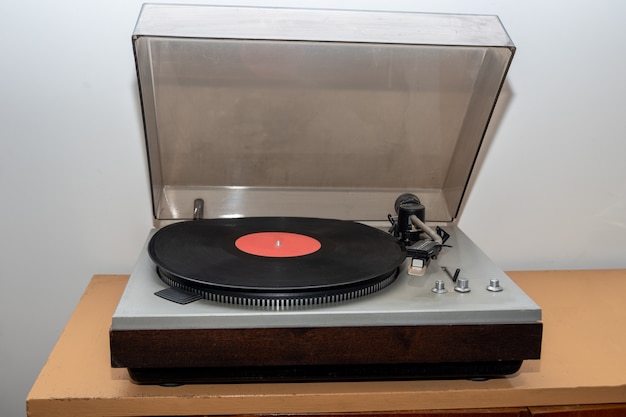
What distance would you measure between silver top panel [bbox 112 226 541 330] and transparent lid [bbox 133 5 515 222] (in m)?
0.38

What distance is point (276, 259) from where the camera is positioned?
4.11ft

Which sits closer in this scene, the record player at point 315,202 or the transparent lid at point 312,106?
the record player at point 315,202

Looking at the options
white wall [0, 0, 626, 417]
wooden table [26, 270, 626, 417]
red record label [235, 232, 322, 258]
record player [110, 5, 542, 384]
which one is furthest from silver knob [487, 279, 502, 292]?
white wall [0, 0, 626, 417]

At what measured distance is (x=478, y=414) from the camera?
1208 mm

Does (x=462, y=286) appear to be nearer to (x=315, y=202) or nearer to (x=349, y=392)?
(x=349, y=392)

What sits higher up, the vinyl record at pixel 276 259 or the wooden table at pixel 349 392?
the vinyl record at pixel 276 259

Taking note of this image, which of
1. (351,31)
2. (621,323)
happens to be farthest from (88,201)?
(621,323)

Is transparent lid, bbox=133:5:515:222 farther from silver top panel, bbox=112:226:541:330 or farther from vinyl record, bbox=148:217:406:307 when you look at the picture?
silver top panel, bbox=112:226:541:330

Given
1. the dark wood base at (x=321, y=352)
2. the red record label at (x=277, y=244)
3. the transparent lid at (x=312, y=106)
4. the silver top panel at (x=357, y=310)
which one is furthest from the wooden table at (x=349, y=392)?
the transparent lid at (x=312, y=106)

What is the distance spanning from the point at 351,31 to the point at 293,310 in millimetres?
535

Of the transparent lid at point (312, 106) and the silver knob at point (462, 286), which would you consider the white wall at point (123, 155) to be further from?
the silver knob at point (462, 286)

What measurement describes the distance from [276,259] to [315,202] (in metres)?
0.40

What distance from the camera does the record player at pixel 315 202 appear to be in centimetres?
112

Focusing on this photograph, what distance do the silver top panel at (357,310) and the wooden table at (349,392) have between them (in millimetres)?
130
